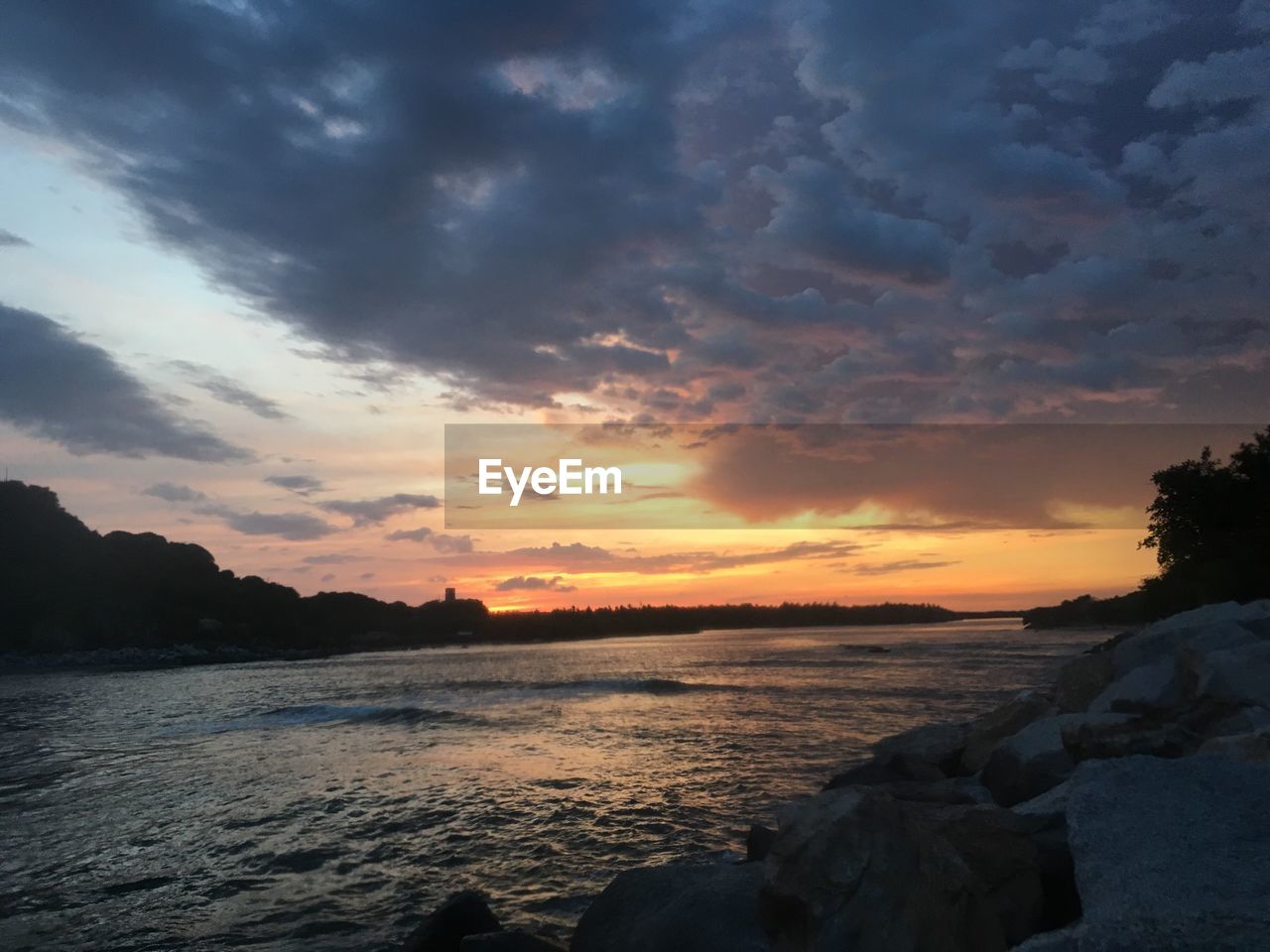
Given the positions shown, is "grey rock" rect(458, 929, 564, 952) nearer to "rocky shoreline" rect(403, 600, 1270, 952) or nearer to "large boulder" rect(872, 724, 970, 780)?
"rocky shoreline" rect(403, 600, 1270, 952)

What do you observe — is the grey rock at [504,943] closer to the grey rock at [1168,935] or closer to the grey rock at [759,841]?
the grey rock at [759,841]

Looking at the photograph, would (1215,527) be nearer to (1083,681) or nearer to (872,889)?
(1083,681)

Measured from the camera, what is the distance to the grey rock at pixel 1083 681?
1568 centimetres

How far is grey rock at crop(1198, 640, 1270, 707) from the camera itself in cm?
1017

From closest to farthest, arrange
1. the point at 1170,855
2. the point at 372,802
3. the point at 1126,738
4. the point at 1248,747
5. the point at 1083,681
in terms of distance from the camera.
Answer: the point at 1170,855 → the point at 1248,747 → the point at 1126,738 → the point at 372,802 → the point at 1083,681

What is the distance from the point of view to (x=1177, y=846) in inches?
187

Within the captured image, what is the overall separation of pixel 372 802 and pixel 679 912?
36.7 ft

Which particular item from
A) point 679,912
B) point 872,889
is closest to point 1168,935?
point 872,889

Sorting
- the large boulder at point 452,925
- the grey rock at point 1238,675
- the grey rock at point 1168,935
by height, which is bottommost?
the large boulder at point 452,925

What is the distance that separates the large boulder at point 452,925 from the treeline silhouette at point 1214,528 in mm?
53891

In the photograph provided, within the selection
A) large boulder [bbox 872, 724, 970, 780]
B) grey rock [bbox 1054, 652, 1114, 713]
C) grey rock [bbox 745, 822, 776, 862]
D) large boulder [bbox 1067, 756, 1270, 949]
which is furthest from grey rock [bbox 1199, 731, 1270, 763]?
grey rock [bbox 1054, 652, 1114, 713]

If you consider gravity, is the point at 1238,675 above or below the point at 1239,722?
above

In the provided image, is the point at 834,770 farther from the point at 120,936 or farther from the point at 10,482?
the point at 10,482

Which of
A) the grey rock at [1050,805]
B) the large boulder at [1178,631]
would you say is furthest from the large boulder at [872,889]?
the large boulder at [1178,631]
